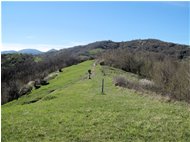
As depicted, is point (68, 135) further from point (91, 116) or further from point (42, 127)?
point (91, 116)

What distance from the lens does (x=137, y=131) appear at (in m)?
15.6

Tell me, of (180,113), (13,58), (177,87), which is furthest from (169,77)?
(13,58)

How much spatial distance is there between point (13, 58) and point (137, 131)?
565 feet

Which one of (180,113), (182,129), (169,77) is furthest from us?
(169,77)

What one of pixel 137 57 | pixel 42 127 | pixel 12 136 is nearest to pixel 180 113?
pixel 42 127

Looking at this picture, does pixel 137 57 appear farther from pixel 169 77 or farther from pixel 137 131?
pixel 137 131

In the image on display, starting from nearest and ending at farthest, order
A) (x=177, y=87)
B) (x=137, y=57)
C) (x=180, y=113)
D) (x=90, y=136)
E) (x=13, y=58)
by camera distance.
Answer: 1. (x=90, y=136)
2. (x=180, y=113)
3. (x=177, y=87)
4. (x=137, y=57)
5. (x=13, y=58)

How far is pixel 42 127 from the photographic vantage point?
1647cm

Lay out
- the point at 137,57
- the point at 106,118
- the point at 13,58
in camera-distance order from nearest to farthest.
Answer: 1. the point at 106,118
2. the point at 137,57
3. the point at 13,58

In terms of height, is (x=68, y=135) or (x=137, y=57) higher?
(x=137, y=57)

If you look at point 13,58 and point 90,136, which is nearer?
point 90,136

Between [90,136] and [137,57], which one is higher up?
[137,57]

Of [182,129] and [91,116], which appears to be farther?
[91,116]

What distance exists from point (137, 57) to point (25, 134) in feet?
246
